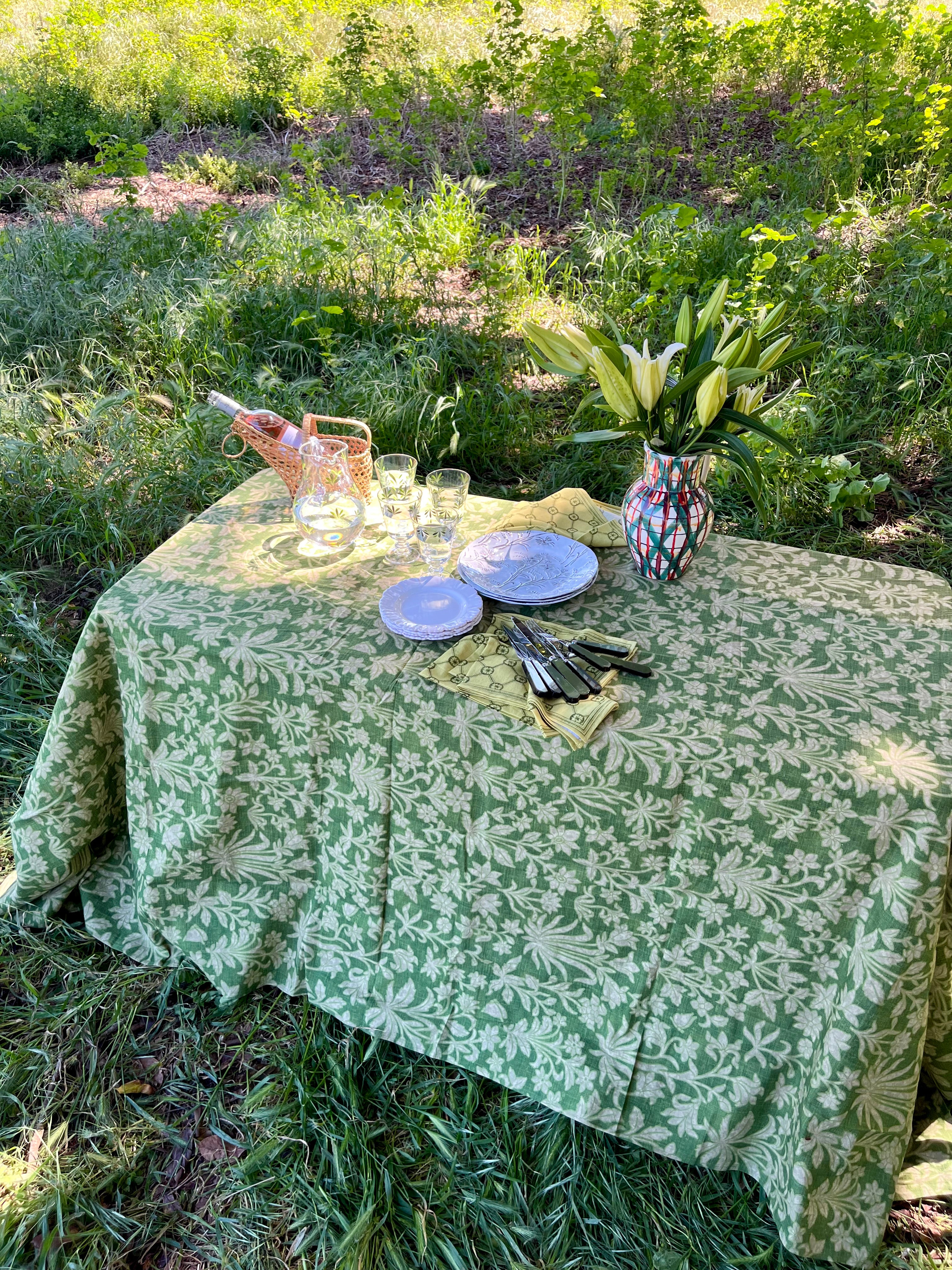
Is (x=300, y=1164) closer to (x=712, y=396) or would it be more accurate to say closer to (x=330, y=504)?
(x=330, y=504)

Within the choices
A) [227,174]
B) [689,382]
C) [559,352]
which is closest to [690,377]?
[689,382]

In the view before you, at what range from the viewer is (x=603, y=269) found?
452cm

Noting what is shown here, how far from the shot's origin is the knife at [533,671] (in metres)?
1.60

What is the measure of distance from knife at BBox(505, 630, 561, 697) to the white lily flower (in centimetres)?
50

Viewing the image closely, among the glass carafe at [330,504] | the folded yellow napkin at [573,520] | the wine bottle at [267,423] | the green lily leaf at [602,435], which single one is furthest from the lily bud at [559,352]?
the wine bottle at [267,423]

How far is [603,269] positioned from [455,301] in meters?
0.75

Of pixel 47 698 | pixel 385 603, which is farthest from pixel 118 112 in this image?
pixel 385 603

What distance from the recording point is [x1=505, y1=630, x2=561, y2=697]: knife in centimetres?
160

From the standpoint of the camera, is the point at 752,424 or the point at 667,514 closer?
the point at 752,424

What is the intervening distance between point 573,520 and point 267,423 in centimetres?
72

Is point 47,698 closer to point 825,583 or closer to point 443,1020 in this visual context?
point 443,1020

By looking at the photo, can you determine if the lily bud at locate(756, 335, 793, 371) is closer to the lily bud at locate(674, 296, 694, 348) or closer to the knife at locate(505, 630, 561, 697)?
the lily bud at locate(674, 296, 694, 348)

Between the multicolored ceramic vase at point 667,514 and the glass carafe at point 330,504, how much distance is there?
1.92ft

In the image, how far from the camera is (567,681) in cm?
161
